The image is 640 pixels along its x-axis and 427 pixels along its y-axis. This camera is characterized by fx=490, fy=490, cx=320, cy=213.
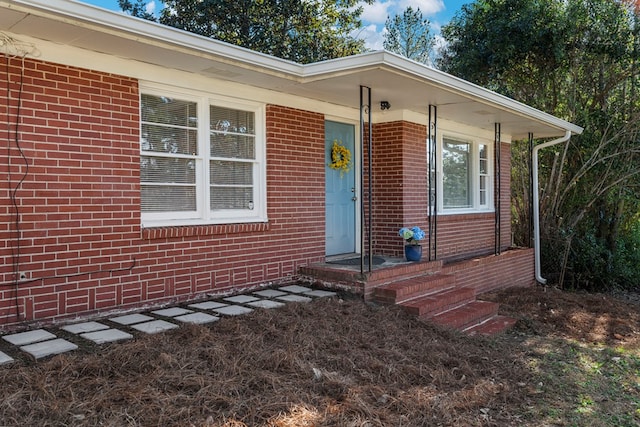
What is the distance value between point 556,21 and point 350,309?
7563 mm

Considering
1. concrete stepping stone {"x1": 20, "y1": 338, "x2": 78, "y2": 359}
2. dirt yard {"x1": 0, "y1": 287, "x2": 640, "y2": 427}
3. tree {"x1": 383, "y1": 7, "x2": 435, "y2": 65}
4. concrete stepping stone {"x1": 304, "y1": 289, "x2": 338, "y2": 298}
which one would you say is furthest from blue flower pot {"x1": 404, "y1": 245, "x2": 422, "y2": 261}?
tree {"x1": 383, "y1": 7, "x2": 435, "y2": 65}

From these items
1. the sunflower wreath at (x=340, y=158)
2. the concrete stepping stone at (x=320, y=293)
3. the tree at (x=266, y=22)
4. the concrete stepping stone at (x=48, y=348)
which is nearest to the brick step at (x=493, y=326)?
the concrete stepping stone at (x=320, y=293)

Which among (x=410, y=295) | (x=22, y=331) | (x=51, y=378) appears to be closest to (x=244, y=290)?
(x=410, y=295)

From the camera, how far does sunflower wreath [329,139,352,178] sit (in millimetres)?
6977

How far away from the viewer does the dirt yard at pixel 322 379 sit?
8.93ft

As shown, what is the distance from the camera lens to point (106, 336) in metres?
3.75

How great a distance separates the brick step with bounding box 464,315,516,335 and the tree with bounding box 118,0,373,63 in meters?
10.3

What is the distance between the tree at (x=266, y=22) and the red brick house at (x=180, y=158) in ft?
24.8

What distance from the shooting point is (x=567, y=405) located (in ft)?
11.3

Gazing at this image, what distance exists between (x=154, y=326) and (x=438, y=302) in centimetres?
304

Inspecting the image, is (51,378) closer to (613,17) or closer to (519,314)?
(519,314)

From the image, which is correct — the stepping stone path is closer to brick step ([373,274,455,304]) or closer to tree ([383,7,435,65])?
brick step ([373,274,455,304])

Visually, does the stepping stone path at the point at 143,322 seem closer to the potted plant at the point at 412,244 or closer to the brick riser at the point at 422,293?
the brick riser at the point at 422,293

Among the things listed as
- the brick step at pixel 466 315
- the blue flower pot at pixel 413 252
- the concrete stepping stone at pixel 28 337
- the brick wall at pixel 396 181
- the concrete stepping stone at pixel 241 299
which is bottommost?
the brick step at pixel 466 315
